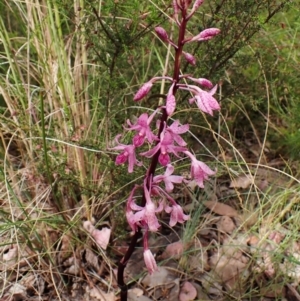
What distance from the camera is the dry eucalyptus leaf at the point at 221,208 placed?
2656mm

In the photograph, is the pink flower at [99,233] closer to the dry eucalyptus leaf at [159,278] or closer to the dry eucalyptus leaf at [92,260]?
the dry eucalyptus leaf at [92,260]

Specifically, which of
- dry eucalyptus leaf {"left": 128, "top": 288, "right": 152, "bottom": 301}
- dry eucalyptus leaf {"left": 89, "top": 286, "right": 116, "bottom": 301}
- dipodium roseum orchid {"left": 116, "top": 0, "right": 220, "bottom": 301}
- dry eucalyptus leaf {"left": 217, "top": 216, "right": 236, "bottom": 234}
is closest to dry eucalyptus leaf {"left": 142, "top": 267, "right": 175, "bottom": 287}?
dry eucalyptus leaf {"left": 128, "top": 288, "right": 152, "bottom": 301}

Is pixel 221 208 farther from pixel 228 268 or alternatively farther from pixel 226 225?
pixel 228 268

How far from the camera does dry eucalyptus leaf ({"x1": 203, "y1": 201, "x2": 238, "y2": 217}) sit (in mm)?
2656

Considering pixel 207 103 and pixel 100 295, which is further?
pixel 100 295

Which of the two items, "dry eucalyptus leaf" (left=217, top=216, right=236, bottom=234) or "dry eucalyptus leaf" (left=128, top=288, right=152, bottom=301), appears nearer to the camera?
"dry eucalyptus leaf" (left=128, top=288, right=152, bottom=301)

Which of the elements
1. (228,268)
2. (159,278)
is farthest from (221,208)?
(159,278)

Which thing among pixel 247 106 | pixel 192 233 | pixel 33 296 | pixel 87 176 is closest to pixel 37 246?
pixel 33 296

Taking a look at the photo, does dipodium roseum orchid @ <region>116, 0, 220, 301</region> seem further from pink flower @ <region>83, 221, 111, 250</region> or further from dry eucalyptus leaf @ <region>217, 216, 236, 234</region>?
dry eucalyptus leaf @ <region>217, 216, 236, 234</region>

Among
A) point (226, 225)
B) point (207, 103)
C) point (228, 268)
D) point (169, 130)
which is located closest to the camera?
point (207, 103)

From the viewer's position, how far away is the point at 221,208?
268 cm

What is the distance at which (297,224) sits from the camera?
2.39m

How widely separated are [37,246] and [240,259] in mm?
954

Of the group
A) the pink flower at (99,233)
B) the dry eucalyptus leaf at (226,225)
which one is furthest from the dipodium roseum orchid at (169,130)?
the dry eucalyptus leaf at (226,225)
